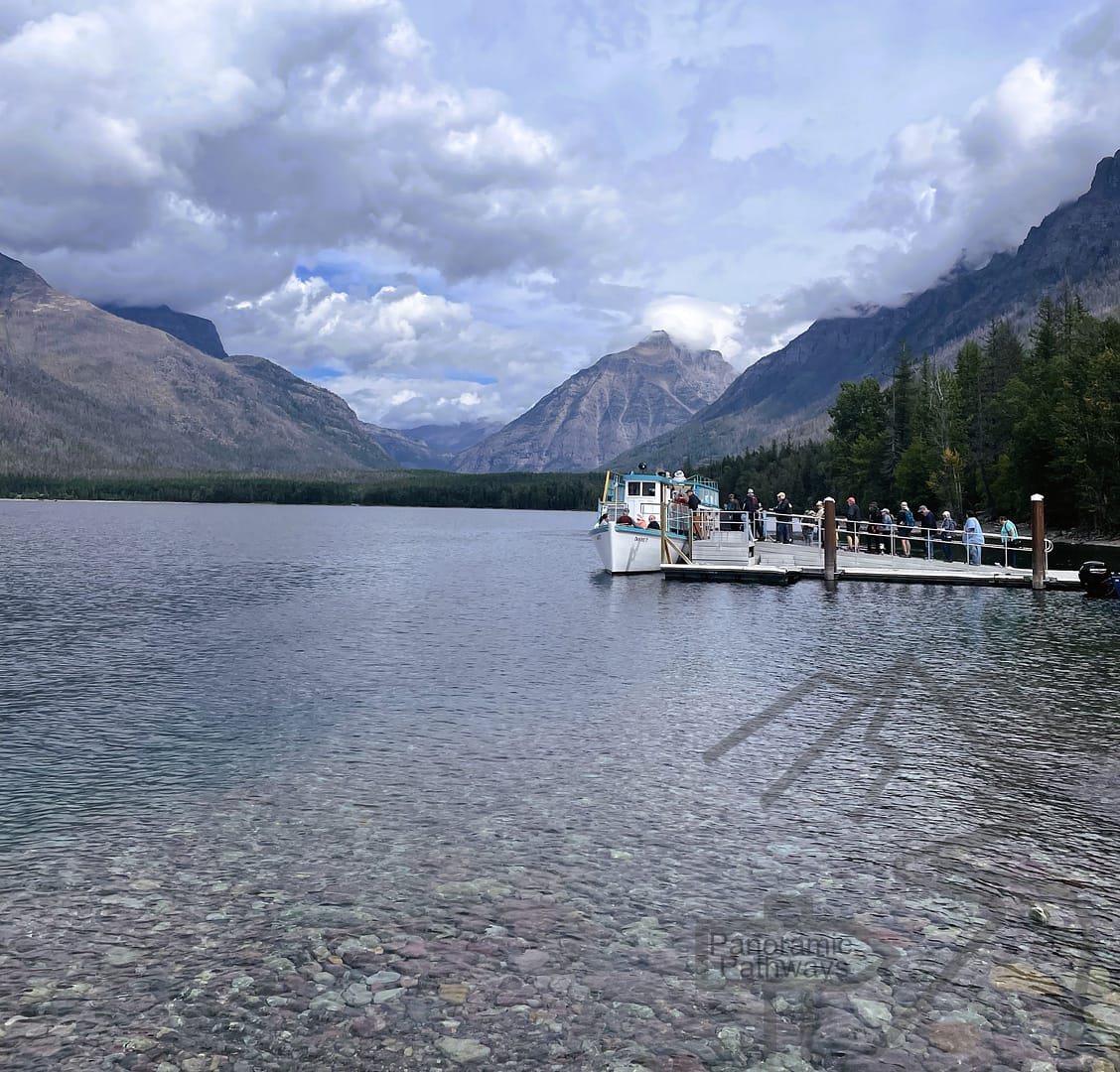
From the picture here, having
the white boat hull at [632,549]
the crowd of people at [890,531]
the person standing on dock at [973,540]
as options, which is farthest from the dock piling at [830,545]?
the white boat hull at [632,549]

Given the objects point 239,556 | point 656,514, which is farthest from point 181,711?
point 239,556

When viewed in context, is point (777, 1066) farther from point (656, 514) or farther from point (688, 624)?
point (656, 514)

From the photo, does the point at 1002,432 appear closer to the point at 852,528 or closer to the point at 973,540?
the point at 852,528

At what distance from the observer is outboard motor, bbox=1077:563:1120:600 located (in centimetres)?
3825

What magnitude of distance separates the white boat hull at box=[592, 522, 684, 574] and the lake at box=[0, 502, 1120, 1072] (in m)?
26.9

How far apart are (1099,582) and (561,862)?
3581 centimetres

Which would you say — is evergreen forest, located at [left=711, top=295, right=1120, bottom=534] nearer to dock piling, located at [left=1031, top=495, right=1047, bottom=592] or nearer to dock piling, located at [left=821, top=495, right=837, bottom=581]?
dock piling, located at [left=1031, top=495, right=1047, bottom=592]

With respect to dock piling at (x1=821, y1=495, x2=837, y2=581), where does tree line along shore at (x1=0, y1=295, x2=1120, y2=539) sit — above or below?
A: above

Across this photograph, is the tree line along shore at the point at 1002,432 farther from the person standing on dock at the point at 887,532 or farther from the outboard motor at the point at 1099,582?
the outboard motor at the point at 1099,582

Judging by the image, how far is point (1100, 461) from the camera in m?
85.6

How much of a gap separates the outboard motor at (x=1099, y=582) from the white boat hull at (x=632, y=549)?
22.4 metres

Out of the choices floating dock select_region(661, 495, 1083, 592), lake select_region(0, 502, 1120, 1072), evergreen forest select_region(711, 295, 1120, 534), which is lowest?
lake select_region(0, 502, 1120, 1072)

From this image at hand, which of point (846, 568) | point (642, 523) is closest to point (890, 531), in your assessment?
point (846, 568)

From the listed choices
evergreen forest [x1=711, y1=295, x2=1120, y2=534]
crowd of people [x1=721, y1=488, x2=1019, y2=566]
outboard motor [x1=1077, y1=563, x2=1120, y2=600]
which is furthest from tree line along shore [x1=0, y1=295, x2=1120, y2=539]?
outboard motor [x1=1077, y1=563, x2=1120, y2=600]
